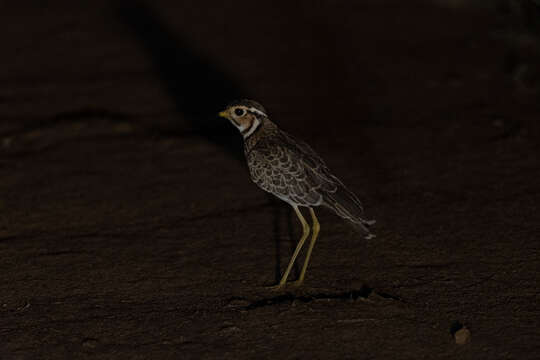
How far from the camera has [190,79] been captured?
8.88 meters

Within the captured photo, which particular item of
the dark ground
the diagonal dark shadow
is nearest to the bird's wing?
the dark ground

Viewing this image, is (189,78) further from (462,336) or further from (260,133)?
(462,336)

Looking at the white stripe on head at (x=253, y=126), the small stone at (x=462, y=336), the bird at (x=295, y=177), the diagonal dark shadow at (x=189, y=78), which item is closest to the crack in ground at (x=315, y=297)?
the bird at (x=295, y=177)

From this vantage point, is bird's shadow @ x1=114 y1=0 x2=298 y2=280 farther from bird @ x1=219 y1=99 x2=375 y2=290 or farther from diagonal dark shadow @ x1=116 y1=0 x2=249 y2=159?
bird @ x1=219 y1=99 x2=375 y2=290

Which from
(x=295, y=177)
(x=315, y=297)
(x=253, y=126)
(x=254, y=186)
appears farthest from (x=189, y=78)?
(x=315, y=297)

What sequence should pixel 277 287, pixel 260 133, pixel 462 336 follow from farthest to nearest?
pixel 260 133
pixel 277 287
pixel 462 336

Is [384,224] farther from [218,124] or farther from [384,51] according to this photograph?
[384,51]

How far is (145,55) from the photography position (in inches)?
374

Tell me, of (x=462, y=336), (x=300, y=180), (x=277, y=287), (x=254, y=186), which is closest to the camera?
(x=462, y=336)

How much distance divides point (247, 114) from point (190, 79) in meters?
3.71

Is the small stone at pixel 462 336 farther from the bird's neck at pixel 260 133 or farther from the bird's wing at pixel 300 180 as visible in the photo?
the bird's neck at pixel 260 133

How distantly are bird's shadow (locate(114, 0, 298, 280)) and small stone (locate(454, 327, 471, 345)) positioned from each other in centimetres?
183

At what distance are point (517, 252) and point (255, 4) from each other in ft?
22.2

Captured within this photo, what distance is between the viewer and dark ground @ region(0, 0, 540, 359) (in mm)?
4715
